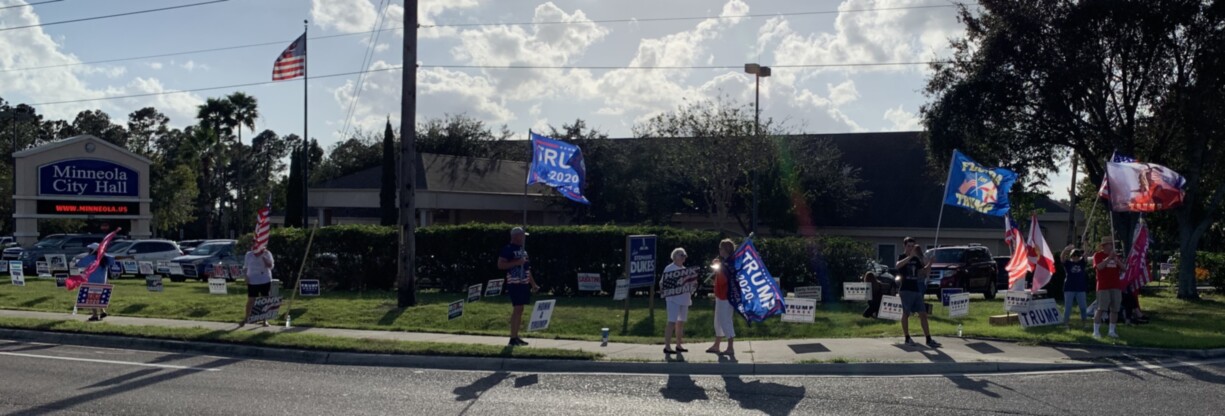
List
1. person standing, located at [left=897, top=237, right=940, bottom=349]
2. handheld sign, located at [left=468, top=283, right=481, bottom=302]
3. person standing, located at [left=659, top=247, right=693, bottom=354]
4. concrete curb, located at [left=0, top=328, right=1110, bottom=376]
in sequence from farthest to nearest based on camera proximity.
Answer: handheld sign, located at [left=468, top=283, right=481, bottom=302]
person standing, located at [left=897, top=237, right=940, bottom=349]
person standing, located at [left=659, top=247, right=693, bottom=354]
concrete curb, located at [left=0, top=328, right=1110, bottom=376]

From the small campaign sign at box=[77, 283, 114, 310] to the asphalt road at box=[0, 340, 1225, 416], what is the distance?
480 centimetres

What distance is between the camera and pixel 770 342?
14562 millimetres

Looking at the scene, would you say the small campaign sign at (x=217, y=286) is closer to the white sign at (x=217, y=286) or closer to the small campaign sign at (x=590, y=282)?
the white sign at (x=217, y=286)

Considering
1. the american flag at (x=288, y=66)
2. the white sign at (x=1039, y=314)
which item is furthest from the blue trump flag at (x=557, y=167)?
the american flag at (x=288, y=66)

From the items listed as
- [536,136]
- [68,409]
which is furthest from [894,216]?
[68,409]

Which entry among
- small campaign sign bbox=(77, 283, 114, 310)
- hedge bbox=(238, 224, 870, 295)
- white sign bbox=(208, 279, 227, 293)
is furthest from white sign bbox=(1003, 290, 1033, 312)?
white sign bbox=(208, 279, 227, 293)

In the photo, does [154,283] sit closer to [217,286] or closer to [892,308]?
[217,286]

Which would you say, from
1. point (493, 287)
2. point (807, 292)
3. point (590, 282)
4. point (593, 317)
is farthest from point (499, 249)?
point (807, 292)

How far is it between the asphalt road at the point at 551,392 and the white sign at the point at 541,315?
2646 mm

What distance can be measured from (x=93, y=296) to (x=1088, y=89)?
21.3 m

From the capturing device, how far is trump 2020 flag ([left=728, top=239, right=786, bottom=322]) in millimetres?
13641

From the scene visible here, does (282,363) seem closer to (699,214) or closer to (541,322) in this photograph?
(541,322)

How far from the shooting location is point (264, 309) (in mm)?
16266

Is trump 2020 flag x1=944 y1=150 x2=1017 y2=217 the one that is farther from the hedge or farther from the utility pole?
the utility pole
